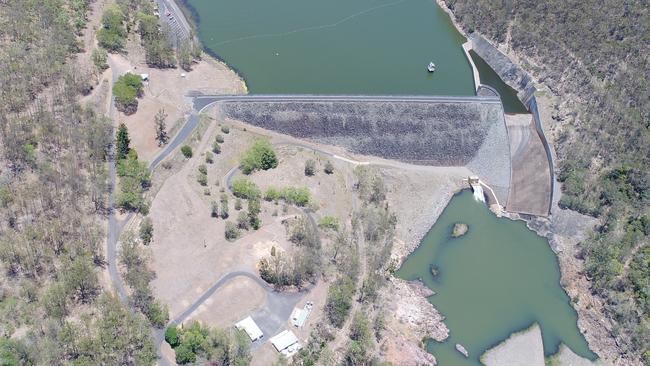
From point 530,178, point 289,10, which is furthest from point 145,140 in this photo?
point 530,178

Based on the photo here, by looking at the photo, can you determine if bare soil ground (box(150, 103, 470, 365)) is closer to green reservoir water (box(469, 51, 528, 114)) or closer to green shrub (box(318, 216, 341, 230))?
green shrub (box(318, 216, 341, 230))

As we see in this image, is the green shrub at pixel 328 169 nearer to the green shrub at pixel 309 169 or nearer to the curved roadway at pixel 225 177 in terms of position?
the green shrub at pixel 309 169

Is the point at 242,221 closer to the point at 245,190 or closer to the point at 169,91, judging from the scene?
the point at 245,190

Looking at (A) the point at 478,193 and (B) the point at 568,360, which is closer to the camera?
(B) the point at 568,360

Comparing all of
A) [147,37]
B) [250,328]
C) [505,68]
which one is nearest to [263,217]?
[250,328]

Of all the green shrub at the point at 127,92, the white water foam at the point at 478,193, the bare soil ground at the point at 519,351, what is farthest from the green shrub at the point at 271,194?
the bare soil ground at the point at 519,351

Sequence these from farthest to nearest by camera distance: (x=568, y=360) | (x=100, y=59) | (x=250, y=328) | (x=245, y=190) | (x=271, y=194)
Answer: (x=100, y=59), (x=271, y=194), (x=245, y=190), (x=568, y=360), (x=250, y=328)

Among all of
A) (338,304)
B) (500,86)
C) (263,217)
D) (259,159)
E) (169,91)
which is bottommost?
(338,304)

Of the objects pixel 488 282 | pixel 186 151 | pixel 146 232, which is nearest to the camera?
pixel 146 232
